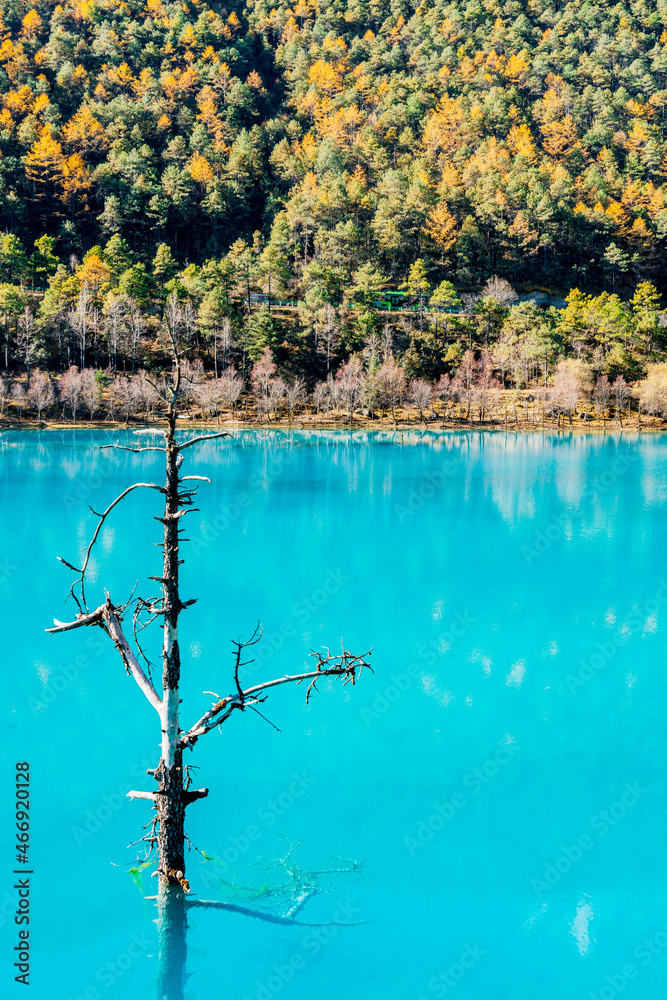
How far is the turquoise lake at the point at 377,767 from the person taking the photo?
793 centimetres

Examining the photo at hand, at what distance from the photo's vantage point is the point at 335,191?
100062 mm

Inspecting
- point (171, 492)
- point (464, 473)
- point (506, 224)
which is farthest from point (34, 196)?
point (171, 492)

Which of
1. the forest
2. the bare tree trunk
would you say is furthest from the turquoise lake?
the forest

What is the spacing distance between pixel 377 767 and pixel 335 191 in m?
100

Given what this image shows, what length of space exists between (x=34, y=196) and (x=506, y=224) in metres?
69.4

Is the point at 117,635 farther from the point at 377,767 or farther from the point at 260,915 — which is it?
the point at 377,767

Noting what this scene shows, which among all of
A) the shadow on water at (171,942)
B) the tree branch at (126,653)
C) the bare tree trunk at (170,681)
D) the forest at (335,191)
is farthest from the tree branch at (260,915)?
the forest at (335,191)

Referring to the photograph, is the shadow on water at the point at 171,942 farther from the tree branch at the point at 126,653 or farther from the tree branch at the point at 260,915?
the tree branch at the point at 126,653

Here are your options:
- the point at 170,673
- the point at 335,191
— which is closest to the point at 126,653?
the point at 170,673

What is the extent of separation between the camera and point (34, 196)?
345ft

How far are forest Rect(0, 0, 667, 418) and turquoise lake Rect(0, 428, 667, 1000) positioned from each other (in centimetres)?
3550

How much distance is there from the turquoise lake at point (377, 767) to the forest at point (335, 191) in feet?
116

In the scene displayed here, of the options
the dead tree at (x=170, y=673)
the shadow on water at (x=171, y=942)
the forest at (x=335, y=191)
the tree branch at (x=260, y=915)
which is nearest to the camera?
the dead tree at (x=170, y=673)

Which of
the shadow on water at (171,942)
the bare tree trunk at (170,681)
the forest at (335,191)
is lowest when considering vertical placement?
the shadow on water at (171,942)
